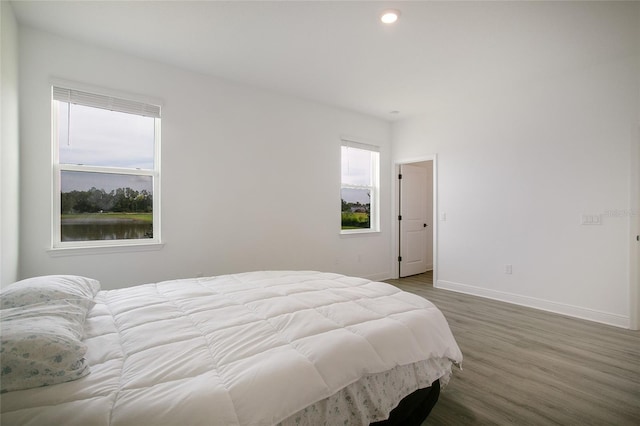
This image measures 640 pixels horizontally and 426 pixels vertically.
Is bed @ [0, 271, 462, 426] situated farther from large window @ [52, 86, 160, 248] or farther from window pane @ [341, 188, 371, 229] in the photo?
window pane @ [341, 188, 371, 229]

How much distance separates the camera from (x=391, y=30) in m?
2.64

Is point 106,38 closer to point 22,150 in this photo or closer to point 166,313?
point 22,150

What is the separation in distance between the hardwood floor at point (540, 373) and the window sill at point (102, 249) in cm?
292

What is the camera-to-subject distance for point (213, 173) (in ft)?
11.8

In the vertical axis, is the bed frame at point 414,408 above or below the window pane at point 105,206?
below

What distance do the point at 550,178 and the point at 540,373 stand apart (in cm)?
246

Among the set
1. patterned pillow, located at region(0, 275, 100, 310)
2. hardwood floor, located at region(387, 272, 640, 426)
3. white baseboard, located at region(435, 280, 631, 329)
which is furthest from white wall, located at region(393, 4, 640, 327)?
patterned pillow, located at region(0, 275, 100, 310)

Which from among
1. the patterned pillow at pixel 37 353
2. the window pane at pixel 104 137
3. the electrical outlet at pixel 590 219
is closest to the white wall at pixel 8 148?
the window pane at pixel 104 137

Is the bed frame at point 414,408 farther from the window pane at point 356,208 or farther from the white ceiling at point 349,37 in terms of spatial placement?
the window pane at point 356,208

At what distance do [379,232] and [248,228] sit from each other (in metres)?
2.44

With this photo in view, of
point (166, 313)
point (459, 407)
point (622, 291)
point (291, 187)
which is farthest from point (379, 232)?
point (166, 313)

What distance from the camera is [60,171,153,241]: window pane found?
115 inches

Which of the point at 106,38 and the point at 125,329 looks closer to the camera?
the point at 125,329

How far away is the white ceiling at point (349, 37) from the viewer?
2.38 metres
